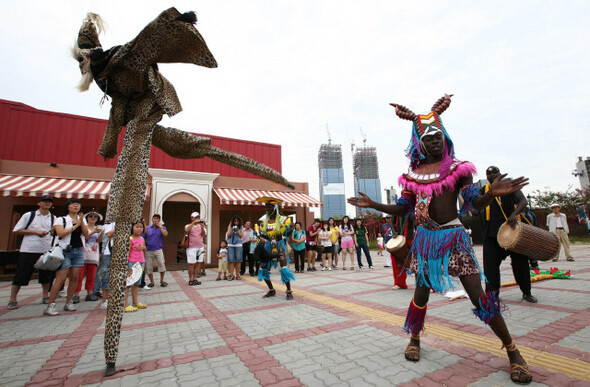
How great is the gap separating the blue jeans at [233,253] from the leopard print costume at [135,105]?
20.2 feet

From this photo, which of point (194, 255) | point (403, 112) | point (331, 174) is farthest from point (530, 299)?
point (331, 174)

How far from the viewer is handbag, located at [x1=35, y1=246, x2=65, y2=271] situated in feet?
15.4

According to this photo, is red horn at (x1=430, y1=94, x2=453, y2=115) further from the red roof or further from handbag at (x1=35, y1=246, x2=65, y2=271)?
the red roof

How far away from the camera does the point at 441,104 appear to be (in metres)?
2.90

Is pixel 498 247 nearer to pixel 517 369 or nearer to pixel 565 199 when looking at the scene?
pixel 517 369

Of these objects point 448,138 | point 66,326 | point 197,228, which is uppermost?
point 448,138

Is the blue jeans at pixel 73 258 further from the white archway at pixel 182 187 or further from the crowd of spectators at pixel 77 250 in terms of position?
the white archway at pixel 182 187

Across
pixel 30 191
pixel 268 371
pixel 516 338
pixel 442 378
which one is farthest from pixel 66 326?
pixel 30 191

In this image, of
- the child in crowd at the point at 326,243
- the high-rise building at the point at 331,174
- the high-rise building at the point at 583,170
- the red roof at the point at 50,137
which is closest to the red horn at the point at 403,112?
the child in crowd at the point at 326,243

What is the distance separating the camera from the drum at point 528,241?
3684 millimetres

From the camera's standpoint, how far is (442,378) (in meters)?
2.19

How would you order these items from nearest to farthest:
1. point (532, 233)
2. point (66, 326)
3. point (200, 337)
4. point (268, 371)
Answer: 1. point (268, 371)
2. point (200, 337)
3. point (532, 233)
4. point (66, 326)

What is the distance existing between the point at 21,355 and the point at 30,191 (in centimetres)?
896

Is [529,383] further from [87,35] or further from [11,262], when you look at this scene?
[11,262]
